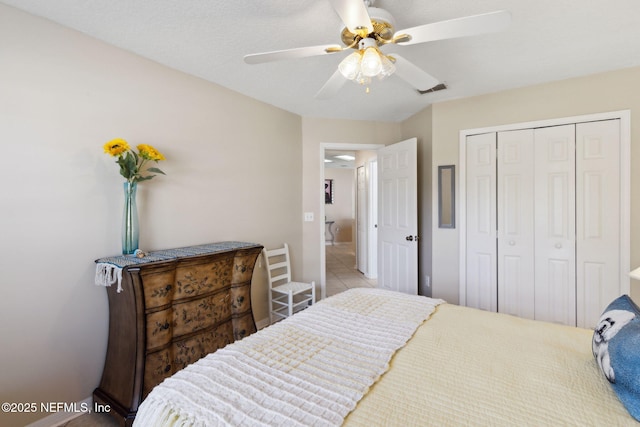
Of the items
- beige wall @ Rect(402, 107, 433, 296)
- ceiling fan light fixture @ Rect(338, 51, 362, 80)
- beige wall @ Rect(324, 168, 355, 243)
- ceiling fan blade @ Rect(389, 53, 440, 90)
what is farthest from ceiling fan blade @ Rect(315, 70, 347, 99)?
beige wall @ Rect(324, 168, 355, 243)

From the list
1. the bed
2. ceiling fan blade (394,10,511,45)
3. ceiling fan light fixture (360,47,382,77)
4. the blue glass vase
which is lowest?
the bed

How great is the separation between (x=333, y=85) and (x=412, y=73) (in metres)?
0.45

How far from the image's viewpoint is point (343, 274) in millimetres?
5195

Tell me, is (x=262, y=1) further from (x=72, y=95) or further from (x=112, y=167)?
(x=112, y=167)

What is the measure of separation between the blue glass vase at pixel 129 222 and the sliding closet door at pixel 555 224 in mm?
3356

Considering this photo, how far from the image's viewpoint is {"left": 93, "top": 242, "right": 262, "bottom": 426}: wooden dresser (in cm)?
169

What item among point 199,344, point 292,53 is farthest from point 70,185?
point 292,53

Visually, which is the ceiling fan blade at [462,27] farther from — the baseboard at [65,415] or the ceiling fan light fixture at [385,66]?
the baseboard at [65,415]

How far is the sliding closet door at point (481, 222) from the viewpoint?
9.45ft

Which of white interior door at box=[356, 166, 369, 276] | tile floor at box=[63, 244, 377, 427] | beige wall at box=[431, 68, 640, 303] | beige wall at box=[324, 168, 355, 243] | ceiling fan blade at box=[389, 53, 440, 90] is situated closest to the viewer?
ceiling fan blade at box=[389, 53, 440, 90]

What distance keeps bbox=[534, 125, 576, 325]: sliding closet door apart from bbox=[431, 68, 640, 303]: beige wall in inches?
8.6

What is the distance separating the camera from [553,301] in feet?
8.63

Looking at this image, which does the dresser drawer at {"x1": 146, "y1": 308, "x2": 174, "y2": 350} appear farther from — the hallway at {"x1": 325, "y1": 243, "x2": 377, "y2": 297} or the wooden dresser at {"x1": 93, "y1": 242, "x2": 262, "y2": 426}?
the hallway at {"x1": 325, "y1": 243, "x2": 377, "y2": 297}

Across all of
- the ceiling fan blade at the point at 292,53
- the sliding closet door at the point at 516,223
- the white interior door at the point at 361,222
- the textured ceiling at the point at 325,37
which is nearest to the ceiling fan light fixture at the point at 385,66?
the ceiling fan blade at the point at 292,53
